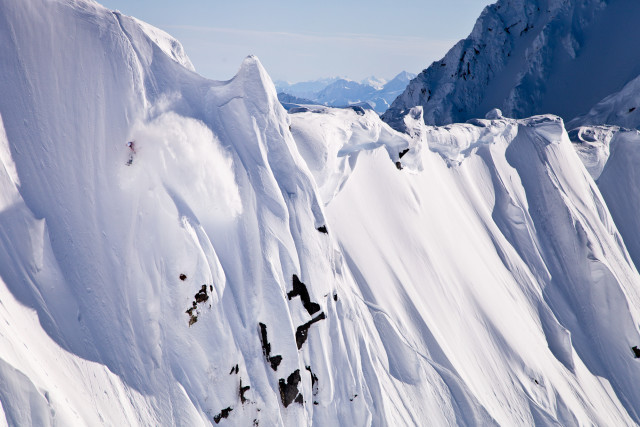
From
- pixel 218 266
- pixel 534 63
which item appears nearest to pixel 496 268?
Answer: pixel 218 266

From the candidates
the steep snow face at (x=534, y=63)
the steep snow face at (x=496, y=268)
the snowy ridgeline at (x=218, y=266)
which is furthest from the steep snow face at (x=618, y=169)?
the steep snow face at (x=534, y=63)

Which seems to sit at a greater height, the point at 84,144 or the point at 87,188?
the point at 84,144

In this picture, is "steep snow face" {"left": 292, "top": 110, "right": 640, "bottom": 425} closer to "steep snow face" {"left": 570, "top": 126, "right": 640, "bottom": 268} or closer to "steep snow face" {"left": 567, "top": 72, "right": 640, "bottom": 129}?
"steep snow face" {"left": 570, "top": 126, "right": 640, "bottom": 268}

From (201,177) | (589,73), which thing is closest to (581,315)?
(201,177)

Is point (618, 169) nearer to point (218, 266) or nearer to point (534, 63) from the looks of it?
point (534, 63)

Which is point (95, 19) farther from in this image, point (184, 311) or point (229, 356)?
point (229, 356)

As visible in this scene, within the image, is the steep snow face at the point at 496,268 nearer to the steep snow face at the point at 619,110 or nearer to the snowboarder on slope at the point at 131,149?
the snowboarder on slope at the point at 131,149

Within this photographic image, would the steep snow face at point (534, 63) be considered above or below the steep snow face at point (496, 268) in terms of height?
above
